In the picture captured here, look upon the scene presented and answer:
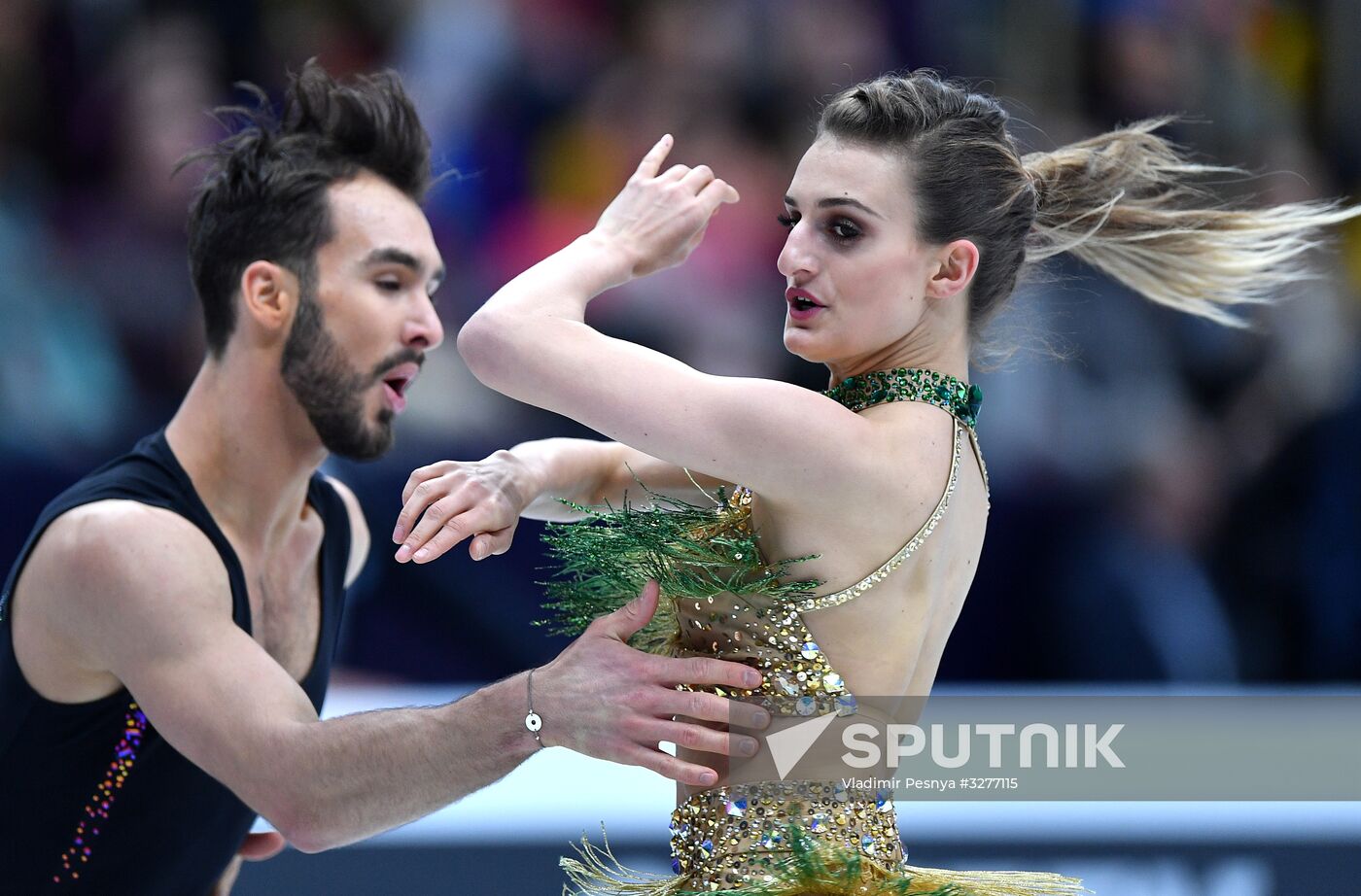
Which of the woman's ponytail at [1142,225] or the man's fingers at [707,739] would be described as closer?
the man's fingers at [707,739]

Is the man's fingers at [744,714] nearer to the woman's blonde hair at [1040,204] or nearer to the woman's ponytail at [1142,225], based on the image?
the woman's blonde hair at [1040,204]

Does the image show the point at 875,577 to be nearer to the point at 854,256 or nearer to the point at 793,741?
the point at 793,741

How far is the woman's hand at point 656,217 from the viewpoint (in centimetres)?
244

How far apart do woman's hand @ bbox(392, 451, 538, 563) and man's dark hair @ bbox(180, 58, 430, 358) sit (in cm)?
94

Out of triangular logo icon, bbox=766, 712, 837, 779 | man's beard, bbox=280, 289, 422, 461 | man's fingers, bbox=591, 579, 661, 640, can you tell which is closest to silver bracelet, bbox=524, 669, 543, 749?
man's fingers, bbox=591, 579, 661, 640

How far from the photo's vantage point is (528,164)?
589 cm

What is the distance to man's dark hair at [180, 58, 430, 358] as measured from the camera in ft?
10.7

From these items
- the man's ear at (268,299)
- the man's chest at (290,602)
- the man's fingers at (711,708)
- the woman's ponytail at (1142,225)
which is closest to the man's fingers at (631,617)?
the man's fingers at (711,708)

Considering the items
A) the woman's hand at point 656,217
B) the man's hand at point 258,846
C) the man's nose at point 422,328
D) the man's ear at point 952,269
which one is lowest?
the man's hand at point 258,846

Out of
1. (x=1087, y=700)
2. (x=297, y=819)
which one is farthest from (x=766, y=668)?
(x=1087, y=700)

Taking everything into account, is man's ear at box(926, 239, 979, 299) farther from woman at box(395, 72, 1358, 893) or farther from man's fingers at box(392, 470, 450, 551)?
man's fingers at box(392, 470, 450, 551)

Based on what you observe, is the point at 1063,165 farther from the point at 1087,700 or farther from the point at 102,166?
the point at 102,166

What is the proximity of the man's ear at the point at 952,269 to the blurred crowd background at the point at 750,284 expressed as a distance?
2985 millimetres

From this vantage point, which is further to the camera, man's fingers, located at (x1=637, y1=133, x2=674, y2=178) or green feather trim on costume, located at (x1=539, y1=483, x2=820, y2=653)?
man's fingers, located at (x1=637, y1=133, x2=674, y2=178)
